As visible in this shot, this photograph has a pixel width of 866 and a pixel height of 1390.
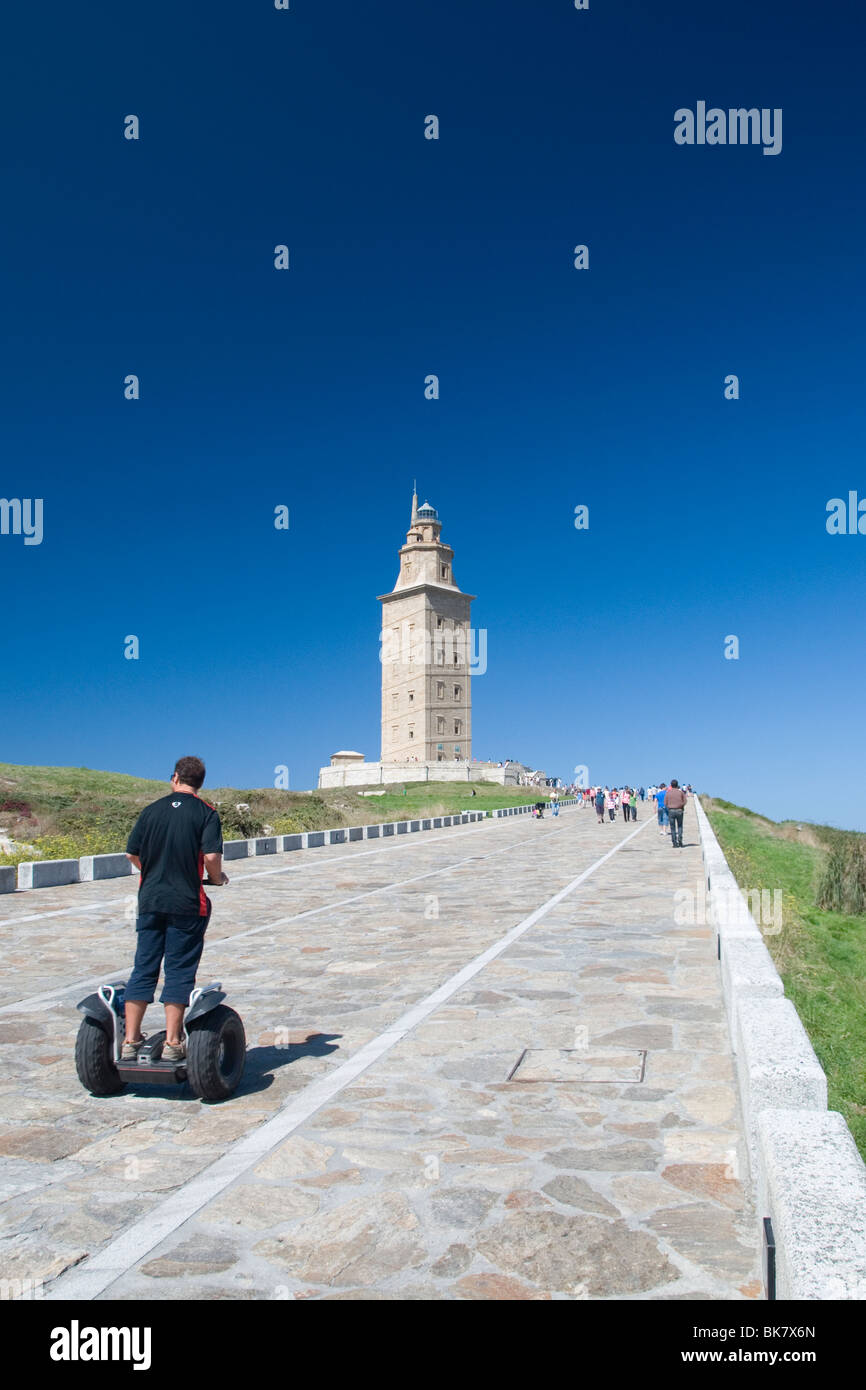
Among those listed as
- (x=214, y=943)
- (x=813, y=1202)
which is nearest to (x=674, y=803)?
(x=214, y=943)

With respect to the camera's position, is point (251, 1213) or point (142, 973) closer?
point (251, 1213)

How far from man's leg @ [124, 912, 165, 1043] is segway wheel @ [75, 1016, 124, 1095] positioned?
0.14 meters

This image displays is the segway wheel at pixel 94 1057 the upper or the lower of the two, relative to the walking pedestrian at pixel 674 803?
lower

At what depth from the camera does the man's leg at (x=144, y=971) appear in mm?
5309

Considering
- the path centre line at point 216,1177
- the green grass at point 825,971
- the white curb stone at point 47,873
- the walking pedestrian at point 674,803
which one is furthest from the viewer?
the walking pedestrian at point 674,803

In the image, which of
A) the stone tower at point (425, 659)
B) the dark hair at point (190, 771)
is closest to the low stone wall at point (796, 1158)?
the dark hair at point (190, 771)

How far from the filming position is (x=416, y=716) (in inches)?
3735

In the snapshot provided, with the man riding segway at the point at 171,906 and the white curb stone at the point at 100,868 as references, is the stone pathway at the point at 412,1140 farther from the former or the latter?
the white curb stone at the point at 100,868

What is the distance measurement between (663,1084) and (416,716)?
89440mm

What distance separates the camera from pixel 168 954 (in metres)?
5.37

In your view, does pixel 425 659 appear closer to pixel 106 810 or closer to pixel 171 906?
pixel 106 810

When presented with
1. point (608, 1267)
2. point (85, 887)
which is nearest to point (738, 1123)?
point (608, 1267)

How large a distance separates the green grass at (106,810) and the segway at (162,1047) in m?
14.7
